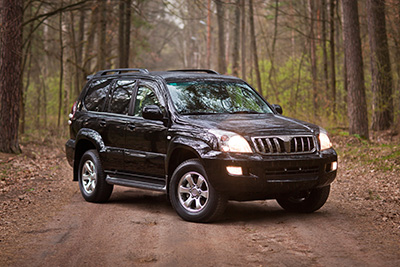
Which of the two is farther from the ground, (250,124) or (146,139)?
(250,124)

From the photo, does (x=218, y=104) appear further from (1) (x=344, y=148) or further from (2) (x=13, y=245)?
(1) (x=344, y=148)

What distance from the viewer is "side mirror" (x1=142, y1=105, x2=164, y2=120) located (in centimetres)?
786

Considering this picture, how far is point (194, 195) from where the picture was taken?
740 centimetres

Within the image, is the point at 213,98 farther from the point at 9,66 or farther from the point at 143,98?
the point at 9,66

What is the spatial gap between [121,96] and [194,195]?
253 centimetres

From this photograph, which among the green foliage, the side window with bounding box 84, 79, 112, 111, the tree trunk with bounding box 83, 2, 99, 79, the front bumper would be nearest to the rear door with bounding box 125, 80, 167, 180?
the side window with bounding box 84, 79, 112, 111

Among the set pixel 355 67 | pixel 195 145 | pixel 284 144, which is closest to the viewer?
pixel 284 144

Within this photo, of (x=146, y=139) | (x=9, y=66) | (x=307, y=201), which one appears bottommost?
(x=307, y=201)

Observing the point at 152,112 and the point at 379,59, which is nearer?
the point at 152,112

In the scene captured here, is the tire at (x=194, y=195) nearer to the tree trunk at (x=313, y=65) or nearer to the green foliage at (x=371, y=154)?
the green foliage at (x=371, y=154)

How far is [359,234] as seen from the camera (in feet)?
21.5

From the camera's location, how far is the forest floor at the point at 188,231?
556cm

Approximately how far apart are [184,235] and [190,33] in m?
74.7

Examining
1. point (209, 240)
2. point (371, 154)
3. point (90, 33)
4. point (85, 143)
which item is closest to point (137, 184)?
point (85, 143)
